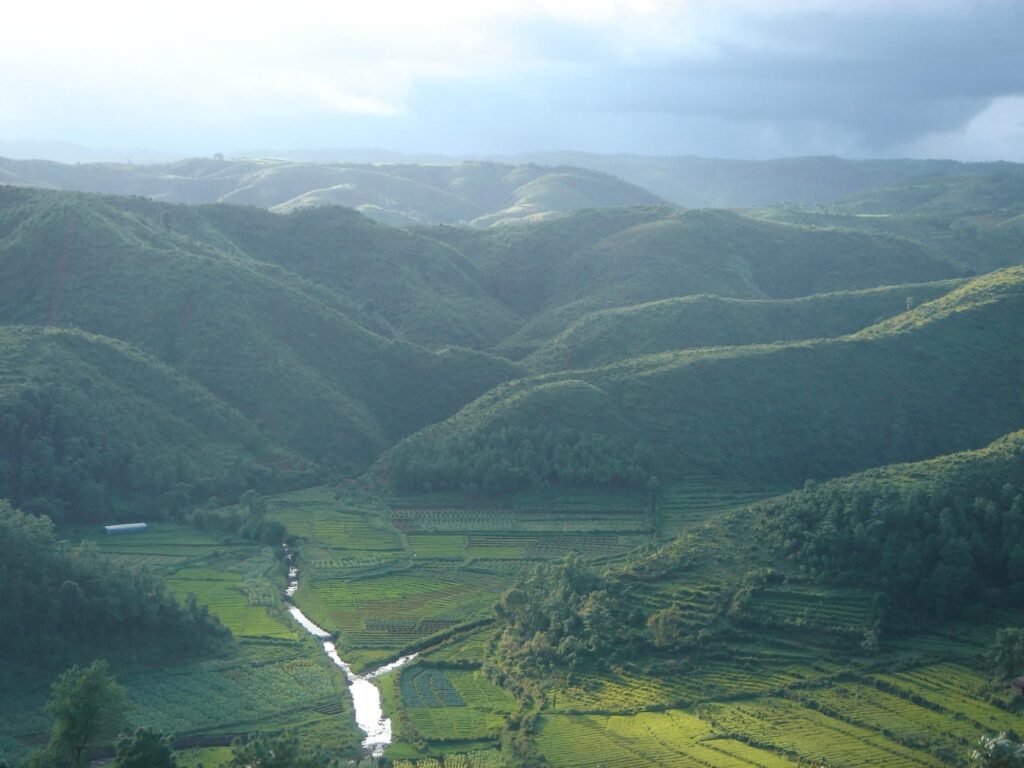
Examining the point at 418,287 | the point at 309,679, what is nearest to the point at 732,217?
the point at 418,287

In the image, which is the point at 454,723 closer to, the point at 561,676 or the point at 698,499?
the point at 561,676

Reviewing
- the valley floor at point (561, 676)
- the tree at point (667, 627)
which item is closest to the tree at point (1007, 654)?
the valley floor at point (561, 676)

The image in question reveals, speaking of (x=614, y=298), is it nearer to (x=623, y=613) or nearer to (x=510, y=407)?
(x=510, y=407)

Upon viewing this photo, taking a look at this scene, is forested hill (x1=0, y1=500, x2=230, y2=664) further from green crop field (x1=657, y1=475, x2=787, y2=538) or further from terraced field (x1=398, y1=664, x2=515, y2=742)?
green crop field (x1=657, y1=475, x2=787, y2=538)

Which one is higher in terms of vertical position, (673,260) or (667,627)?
(673,260)

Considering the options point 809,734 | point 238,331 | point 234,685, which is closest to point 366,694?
point 234,685

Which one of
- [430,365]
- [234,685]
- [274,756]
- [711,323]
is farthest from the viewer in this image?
[711,323]
